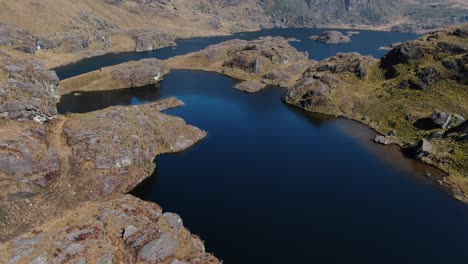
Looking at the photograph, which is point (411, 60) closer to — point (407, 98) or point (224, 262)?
point (407, 98)

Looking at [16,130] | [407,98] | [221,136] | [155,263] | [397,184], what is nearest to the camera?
[155,263]

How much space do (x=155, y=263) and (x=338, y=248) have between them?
92.9 ft

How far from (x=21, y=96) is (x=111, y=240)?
46419 mm

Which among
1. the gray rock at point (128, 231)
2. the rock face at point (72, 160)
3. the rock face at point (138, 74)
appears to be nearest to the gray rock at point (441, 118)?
the rock face at point (72, 160)

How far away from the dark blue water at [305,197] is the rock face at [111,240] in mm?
4377

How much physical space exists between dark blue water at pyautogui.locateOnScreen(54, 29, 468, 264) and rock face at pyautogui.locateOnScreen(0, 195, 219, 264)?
4.38m

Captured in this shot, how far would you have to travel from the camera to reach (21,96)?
3258 inches

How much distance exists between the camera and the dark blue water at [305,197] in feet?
196

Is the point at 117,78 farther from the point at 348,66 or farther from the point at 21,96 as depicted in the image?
the point at 348,66

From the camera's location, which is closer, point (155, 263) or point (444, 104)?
point (155, 263)

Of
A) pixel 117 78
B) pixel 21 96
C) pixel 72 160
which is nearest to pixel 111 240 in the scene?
pixel 72 160

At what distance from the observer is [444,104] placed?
4902 inches

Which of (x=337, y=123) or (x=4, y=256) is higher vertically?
(x=4, y=256)

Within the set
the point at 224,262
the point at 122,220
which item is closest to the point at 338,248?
the point at 224,262
